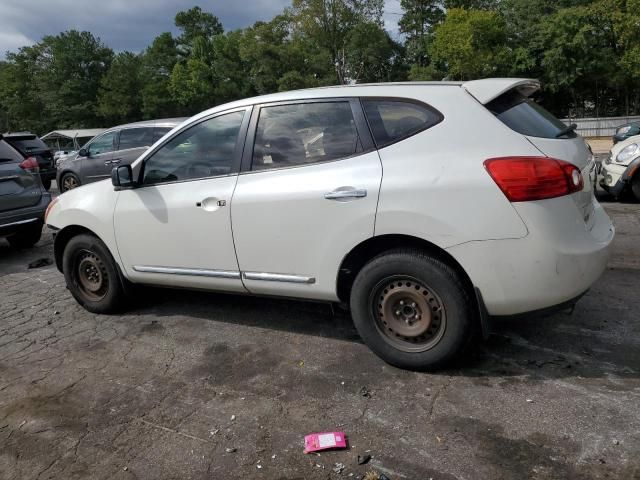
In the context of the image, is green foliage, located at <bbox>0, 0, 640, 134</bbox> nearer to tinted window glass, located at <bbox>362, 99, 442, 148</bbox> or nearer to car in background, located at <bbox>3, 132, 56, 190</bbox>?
car in background, located at <bbox>3, 132, 56, 190</bbox>

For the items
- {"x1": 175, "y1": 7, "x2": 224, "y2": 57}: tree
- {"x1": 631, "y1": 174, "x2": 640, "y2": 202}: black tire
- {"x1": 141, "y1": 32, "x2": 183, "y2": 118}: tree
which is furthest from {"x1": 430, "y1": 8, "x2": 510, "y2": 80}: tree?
{"x1": 175, "y1": 7, "x2": 224, "y2": 57}: tree

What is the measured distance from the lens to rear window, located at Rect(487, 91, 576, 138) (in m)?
3.02

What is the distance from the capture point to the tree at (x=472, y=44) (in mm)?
37719

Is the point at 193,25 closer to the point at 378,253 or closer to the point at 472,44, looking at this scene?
the point at 472,44

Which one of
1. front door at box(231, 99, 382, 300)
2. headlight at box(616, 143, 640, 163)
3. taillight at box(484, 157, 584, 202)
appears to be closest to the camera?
taillight at box(484, 157, 584, 202)

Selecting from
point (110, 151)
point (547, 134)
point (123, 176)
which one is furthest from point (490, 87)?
point (110, 151)

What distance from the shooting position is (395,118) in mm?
3217

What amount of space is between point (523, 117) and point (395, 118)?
786 mm

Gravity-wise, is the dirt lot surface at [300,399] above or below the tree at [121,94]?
below

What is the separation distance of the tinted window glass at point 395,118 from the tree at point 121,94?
64.0m

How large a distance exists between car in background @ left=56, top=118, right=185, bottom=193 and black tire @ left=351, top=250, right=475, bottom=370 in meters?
8.56

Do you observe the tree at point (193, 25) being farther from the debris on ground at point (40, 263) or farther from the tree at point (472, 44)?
the debris on ground at point (40, 263)

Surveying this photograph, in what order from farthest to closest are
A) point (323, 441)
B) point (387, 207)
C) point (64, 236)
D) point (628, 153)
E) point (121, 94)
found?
point (121, 94)
point (628, 153)
point (64, 236)
point (387, 207)
point (323, 441)

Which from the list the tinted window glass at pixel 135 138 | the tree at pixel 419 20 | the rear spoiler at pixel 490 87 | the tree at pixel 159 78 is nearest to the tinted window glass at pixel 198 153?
the rear spoiler at pixel 490 87
